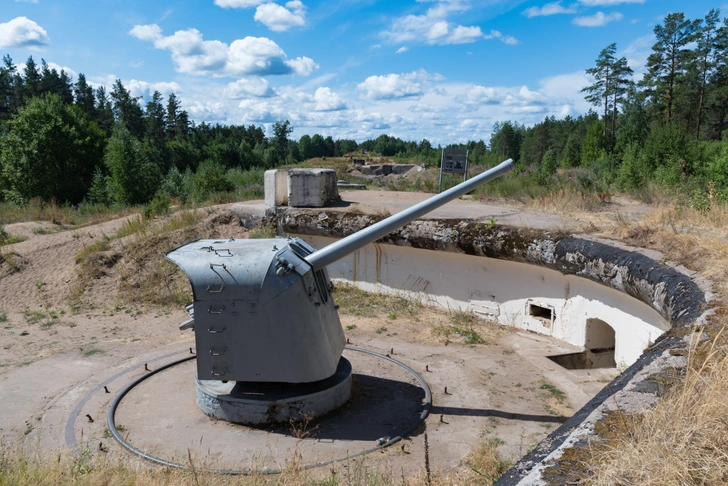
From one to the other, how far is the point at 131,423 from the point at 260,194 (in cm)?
1044

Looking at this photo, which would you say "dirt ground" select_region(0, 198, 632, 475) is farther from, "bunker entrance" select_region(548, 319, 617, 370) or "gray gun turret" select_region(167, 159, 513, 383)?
"gray gun turret" select_region(167, 159, 513, 383)

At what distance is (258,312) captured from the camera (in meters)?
4.46

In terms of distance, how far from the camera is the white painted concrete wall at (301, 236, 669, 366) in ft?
21.1

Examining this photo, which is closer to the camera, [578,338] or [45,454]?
[45,454]

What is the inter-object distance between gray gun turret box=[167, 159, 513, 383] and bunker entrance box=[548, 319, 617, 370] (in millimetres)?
3949

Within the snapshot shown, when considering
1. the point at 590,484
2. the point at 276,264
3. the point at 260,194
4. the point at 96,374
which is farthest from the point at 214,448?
the point at 260,194

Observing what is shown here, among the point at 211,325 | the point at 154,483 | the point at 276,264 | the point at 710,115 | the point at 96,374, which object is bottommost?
the point at 96,374

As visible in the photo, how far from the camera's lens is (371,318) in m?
8.34

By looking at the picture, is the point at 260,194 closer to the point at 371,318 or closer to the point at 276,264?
the point at 371,318

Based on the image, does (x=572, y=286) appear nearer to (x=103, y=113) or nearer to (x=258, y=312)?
(x=258, y=312)

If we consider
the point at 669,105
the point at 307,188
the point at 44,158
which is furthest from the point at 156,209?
the point at 669,105

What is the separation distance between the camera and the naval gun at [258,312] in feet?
14.5

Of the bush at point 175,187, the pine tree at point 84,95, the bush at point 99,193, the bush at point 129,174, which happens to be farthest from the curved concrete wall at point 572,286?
the pine tree at point 84,95

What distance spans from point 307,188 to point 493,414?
22.6 feet
